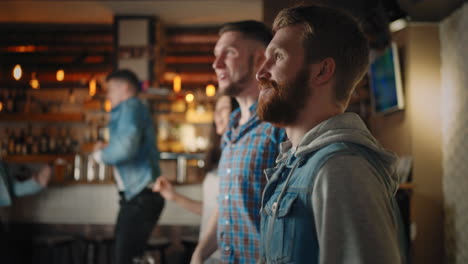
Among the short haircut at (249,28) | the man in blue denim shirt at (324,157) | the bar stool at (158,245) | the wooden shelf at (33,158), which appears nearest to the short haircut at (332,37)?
the man in blue denim shirt at (324,157)

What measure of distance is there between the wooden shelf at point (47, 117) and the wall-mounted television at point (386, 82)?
378 cm

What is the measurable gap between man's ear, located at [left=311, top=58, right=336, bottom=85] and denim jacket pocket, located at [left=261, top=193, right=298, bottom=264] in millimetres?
174

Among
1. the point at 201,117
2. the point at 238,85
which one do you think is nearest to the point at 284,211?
the point at 238,85

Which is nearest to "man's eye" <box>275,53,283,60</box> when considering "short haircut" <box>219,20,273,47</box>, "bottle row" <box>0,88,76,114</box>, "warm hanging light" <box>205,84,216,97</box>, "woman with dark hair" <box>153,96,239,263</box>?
"short haircut" <box>219,20,273,47</box>

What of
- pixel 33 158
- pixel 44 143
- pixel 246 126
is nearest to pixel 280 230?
pixel 246 126

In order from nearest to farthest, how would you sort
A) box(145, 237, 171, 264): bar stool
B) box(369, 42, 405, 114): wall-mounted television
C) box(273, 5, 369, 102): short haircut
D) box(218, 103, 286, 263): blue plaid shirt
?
1. box(273, 5, 369, 102): short haircut
2. box(218, 103, 286, 263): blue plaid shirt
3. box(145, 237, 171, 264): bar stool
4. box(369, 42, 405, 114): wall-mounted television

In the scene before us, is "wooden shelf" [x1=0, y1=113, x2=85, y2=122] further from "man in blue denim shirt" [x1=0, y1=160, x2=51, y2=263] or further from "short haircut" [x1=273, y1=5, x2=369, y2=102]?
"short haircut" [x1=273, y1=5, x2=369, y2=102]

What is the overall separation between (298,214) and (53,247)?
12.6 feet

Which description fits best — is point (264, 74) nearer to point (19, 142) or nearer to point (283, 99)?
point (283, 99)

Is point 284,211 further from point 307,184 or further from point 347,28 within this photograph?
point 347,28

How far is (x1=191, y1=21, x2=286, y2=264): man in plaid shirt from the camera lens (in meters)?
1.02

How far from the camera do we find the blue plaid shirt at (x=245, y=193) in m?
1.13

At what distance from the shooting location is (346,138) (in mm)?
638

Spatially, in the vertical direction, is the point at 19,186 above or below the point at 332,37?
below
